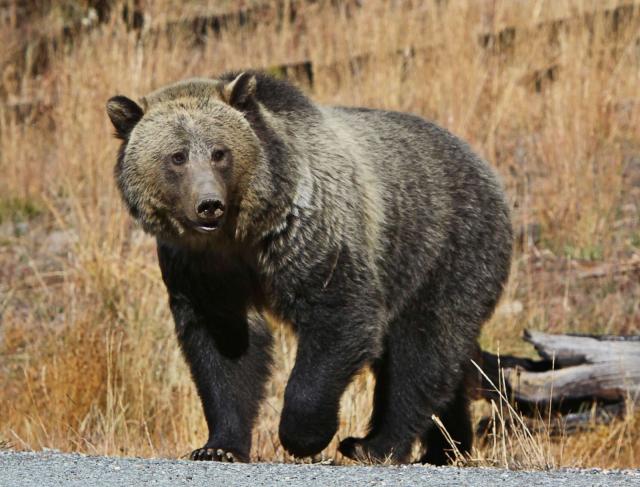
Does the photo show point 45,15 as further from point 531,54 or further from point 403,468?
point 403,468

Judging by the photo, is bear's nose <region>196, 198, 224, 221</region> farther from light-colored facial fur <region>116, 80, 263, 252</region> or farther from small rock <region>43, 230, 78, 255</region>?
small rock <region>43, 230, 78, 255</region>

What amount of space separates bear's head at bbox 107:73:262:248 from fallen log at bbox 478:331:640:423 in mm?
2167

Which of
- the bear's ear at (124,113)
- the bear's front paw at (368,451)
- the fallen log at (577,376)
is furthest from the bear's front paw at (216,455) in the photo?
Answer: the fallen log at (577,376)

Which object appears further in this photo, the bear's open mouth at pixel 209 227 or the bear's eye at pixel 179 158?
the bear's eye at pixel 179 158

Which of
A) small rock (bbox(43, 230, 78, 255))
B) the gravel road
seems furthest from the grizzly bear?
small rock (bbox(43, 230, 78, 255))

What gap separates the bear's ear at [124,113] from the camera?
518cm

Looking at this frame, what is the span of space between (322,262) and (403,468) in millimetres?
1157

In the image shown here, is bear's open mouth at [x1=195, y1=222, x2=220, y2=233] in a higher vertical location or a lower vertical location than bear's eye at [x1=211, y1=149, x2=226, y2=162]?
lower

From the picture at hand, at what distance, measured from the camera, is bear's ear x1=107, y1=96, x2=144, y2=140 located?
17.0 ft

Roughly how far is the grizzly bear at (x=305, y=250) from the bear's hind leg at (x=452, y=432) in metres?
0.21

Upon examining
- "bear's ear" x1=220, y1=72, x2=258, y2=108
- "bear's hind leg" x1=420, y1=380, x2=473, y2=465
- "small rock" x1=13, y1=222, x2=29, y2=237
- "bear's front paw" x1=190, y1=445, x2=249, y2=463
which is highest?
"bear's ear" x1=220, y1=72, x2=258, y2=108

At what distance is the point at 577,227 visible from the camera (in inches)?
363

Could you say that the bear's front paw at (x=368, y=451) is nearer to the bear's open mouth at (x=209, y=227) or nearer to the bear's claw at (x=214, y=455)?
the bear's claw at (x=214, y=455)

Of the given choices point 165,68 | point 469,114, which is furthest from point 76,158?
point 469,114
